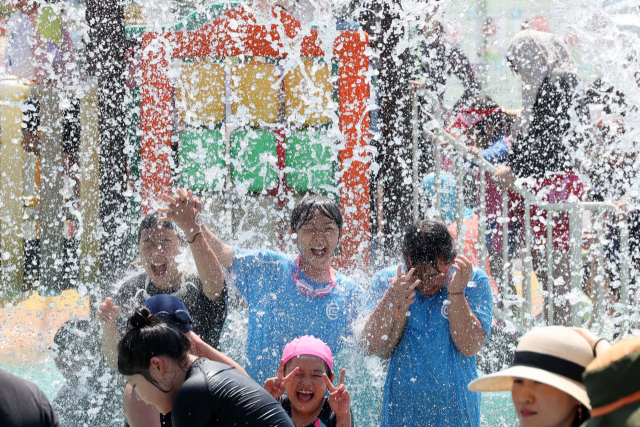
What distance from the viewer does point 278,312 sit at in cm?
293

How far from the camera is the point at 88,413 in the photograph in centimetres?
405

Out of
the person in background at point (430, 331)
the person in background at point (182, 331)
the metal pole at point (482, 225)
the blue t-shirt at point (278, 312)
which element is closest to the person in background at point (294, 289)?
the blue t-shirt at point (278, 312)

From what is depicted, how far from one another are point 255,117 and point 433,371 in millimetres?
2661

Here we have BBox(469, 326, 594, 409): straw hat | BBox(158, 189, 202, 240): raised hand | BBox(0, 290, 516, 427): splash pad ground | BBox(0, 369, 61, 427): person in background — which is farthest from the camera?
BBox(0, 290, 516, 427): splash pad ground

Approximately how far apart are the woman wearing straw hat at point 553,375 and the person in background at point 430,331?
37.6 inches

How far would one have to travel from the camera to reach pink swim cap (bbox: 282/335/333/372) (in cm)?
263

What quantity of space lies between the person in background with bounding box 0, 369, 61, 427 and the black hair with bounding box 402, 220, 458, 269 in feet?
5.07

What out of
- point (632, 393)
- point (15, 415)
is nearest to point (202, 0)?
point (15, 415)

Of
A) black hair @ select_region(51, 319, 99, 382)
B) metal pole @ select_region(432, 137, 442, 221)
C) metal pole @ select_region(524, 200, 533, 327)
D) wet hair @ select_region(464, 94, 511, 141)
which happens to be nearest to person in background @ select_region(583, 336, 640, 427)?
metal pole @ select_region(524, 200, 533, 327)

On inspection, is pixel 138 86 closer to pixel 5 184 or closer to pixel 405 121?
pixel 5 184

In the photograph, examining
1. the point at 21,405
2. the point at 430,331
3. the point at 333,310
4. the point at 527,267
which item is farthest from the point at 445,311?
the point at 527,267

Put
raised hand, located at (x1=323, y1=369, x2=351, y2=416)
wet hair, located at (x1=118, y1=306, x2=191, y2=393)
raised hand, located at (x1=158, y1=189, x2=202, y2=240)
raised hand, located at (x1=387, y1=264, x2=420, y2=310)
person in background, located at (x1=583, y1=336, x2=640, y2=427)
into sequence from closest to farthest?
person in background, located at (x1=583, y1=336, x2=640, y2=427), wet hair, located at (x1=118, y1=306, x2=191, y2=393), raised hand, located at (x1=323, y1=369, x2=351, y2=416), raised hand, located at (x1=387, y1=264, x2=420, y2=310), raised hand, located at (x1=158, y1=189, x2=202, y2=240)

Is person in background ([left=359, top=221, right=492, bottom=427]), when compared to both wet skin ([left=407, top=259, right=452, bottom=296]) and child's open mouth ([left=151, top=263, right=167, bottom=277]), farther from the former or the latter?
child's open mouth ([left=151, top=263, right=167, bottom=277])

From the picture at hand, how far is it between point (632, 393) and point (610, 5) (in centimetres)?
594
